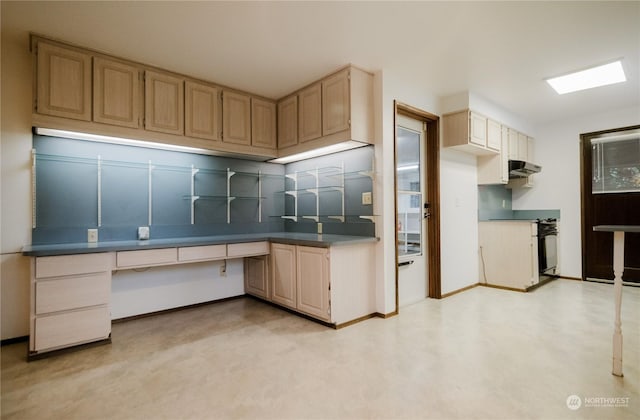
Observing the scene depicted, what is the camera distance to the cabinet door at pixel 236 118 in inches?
138

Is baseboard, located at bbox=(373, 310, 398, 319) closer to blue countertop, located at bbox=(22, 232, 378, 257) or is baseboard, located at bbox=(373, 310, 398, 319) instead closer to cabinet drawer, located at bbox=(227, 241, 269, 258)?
blue countertop, located at bbox=(22, 232, 378, 257)

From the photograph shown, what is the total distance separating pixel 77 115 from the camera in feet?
8.62

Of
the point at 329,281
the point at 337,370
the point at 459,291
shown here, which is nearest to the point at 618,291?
the point at 337,370

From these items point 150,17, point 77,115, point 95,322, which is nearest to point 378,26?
point 150,17

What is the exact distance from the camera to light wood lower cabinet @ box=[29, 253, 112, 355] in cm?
229

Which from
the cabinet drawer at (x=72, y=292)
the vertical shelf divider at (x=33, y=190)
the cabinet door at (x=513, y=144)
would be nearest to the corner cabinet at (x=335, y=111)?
the cabinet drawer at (x=72, y=292)

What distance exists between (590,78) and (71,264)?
5.56 meters

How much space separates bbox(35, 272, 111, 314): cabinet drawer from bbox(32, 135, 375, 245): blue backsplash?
65cm

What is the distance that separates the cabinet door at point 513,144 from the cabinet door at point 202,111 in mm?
4250

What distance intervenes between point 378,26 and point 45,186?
10.6ft

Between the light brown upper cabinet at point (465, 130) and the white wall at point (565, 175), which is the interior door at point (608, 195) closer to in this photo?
the white wall at point (565, 175)

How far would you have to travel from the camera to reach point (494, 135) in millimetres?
4305

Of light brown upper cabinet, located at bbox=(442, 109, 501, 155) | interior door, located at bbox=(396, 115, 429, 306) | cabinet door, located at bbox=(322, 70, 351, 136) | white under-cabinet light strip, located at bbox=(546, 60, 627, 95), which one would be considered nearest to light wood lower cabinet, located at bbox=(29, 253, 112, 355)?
cabinet door, located at bbox=(322, 70, 351, 136)

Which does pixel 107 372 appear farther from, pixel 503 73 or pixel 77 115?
pixel 503 73
